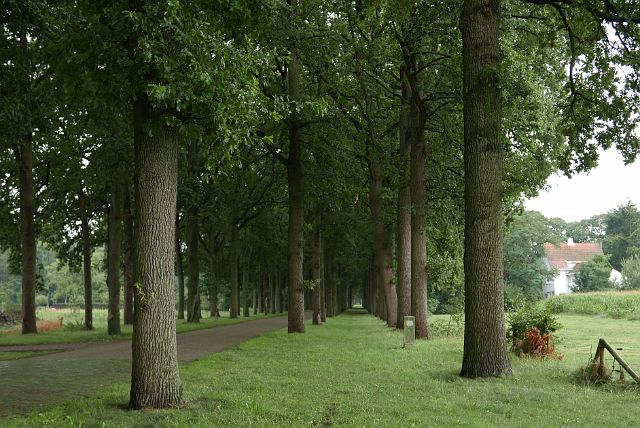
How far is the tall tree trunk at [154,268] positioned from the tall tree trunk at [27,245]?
1605 cm

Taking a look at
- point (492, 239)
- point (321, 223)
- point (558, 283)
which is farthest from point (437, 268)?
point (558, 283)

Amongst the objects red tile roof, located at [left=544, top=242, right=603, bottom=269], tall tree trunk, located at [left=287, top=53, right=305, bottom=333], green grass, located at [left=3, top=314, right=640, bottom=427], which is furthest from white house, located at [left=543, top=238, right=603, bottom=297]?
green grass, located at [left=3, top=314, right=640, bottom=427]

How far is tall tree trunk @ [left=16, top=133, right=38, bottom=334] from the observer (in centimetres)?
2330

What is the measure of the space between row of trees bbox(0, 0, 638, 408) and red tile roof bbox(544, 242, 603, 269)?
78947 millimetres

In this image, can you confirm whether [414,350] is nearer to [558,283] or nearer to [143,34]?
[143,34]

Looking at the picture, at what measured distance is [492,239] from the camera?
11.7m

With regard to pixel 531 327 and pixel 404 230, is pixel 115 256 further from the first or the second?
pixel 531 327

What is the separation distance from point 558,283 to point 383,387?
103 metres

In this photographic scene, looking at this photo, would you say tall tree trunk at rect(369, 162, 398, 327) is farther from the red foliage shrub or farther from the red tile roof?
the red tile roof

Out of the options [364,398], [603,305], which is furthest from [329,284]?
[364,398]

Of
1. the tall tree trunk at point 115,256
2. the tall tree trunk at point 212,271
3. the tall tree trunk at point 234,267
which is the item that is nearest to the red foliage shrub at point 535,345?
the tall tree trunk at point 115,256

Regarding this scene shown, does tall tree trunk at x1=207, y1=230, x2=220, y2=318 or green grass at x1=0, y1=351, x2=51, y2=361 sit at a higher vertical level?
tall tree trunk at x1=207, y1=230, x2=220, y2=318

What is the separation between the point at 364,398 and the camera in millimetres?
9359

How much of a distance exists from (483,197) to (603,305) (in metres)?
36.3
